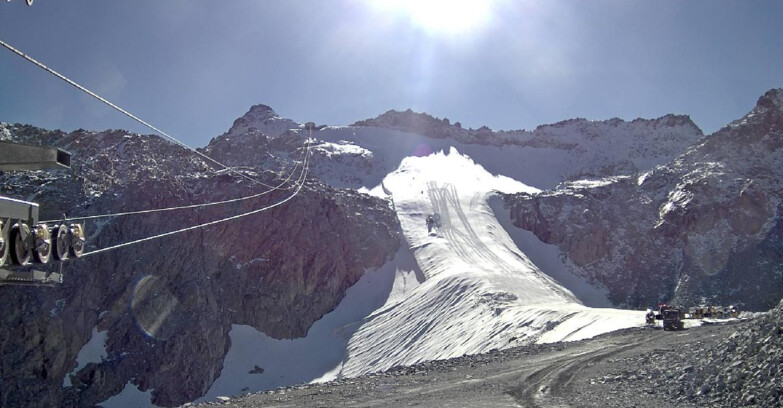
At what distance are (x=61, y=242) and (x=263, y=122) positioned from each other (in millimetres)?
119783

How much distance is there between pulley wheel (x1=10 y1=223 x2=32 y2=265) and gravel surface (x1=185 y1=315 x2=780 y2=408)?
33.8 feet

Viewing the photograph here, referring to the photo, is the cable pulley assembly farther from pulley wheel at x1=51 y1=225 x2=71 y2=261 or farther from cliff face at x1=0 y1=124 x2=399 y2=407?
cliff face at x1=0 y1=124 x2=399 y2=407

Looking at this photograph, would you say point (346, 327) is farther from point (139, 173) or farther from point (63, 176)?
point (63, 176)

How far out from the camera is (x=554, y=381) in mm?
20016

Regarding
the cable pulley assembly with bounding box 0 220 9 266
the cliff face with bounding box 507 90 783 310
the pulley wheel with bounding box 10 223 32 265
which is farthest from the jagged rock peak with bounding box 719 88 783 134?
the cable pulley assembly with bounding box 0 220 9 266

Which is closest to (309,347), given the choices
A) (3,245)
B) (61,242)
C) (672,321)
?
(672,321)

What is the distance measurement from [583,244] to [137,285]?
51.5 metres

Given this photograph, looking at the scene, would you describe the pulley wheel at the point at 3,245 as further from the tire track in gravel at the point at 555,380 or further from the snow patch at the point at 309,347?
the snow patch at the point at 309,347

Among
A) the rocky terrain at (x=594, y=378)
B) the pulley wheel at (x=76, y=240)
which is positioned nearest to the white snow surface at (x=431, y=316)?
the rocky terrain at (x=594, y=378)

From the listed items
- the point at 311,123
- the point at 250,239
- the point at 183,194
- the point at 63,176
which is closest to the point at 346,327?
the point at 250,239

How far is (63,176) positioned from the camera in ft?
217

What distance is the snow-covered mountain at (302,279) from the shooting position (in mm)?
49312

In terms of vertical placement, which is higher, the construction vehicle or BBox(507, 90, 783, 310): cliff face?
BBox(507, 90, 783, 310): cliff face

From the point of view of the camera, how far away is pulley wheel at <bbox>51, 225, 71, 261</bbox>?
14398 mm
